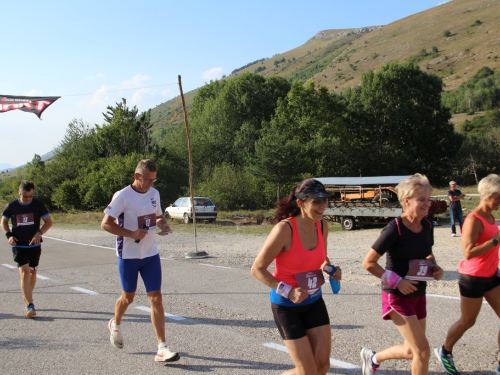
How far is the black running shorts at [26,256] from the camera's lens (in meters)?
7.36

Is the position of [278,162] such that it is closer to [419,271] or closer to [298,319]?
[419,271]

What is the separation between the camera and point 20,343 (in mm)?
5863

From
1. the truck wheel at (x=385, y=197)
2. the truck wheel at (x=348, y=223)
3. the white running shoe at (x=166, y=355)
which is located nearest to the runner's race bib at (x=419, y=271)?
the white running shoe at (x=166, y=355)

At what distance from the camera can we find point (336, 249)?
50.1ft

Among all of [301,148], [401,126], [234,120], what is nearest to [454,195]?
[301,148]

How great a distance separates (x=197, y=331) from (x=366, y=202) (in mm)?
16748

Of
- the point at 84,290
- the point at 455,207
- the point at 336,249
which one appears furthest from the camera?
the point at 455,207

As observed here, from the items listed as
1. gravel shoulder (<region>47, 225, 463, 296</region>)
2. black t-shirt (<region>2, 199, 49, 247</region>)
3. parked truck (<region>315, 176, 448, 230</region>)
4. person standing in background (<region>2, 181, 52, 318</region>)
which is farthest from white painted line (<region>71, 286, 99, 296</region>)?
parked truck (<region>315, 176, 448, 230</region>)

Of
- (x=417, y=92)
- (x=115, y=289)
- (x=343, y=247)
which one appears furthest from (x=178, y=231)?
(x=417, y=92)

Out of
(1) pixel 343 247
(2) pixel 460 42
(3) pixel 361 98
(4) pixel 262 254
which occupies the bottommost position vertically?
(1) pixel 343 247

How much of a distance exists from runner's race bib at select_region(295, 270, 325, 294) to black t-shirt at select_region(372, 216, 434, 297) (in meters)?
0.59

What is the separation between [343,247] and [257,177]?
2707 cm

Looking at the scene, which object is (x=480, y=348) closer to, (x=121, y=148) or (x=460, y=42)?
(x=121, y=148)

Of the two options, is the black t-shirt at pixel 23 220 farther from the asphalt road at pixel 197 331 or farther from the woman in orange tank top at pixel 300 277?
the woman in orange tank top at pixel 300 277
